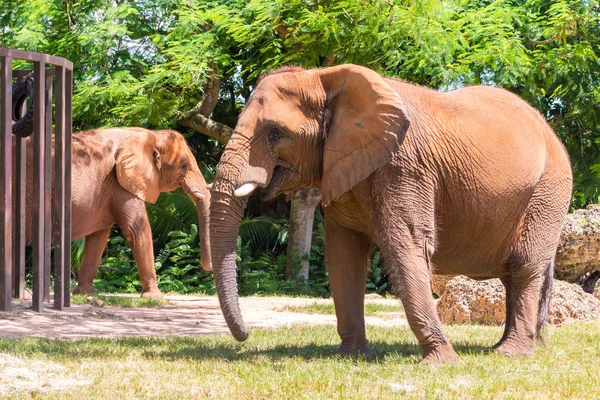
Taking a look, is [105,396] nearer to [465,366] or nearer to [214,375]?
[214,375]

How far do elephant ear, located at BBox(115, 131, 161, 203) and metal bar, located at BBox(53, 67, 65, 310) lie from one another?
123 inches

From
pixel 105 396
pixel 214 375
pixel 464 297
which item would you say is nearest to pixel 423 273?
pixel 214 375

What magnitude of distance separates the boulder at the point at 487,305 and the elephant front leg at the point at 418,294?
4118 millimetres

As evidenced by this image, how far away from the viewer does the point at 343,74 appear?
7211 millimetres

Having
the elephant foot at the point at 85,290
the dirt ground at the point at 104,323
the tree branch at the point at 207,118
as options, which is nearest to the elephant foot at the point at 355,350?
the dirt ground at the point at 104,323

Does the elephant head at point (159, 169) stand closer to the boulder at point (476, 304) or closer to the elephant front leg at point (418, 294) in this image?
the boulder at point (476, 304)

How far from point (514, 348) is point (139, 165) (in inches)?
309

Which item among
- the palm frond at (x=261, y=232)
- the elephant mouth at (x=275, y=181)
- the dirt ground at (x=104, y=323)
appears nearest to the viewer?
the dirt ground at (x=104, y=323)

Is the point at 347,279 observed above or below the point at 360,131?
below

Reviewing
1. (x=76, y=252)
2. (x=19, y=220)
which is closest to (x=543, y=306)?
(x=19, y=220)

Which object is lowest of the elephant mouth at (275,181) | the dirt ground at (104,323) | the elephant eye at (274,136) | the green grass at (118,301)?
the dirt ground at (104,323)

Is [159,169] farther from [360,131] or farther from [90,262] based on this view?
[360,131]

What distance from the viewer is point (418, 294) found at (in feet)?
22.9

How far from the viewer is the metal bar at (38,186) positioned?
→ 10.4 m
